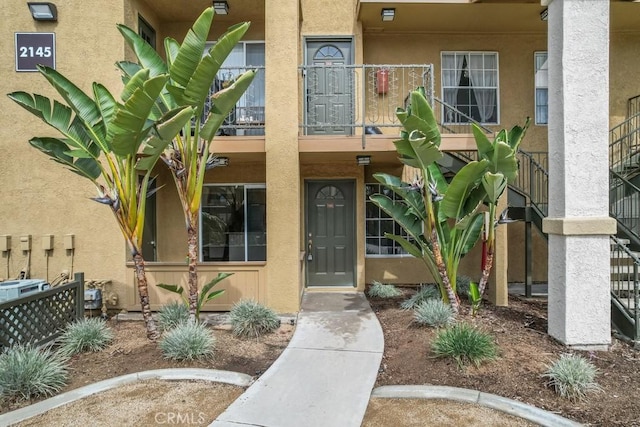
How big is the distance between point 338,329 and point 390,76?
6.48 meters

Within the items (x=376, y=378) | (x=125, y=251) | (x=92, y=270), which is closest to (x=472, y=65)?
(x=376, y=378)

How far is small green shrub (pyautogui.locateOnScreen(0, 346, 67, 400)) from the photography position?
418cm

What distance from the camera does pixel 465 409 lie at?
3.95 meters

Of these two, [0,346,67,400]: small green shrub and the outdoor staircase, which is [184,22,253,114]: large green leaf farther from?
the outdoor staircase

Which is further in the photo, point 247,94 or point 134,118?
point 247,94

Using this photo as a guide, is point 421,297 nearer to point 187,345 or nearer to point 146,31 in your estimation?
point 187,345

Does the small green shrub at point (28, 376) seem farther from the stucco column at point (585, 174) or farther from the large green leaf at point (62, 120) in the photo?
the stucco column at point (585, 174)

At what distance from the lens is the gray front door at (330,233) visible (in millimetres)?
9148

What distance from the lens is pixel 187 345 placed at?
5012 mm

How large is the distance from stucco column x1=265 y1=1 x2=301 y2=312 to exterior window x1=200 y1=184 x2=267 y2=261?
231cm

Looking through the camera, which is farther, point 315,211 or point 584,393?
point 315,211

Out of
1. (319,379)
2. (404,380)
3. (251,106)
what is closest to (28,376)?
(319,379)

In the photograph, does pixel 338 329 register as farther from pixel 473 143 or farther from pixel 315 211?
pixel 473 143

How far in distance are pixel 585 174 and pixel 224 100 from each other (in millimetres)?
5218
